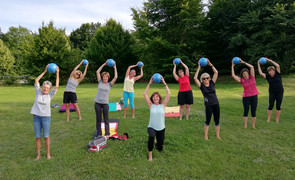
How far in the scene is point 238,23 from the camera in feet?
78.7

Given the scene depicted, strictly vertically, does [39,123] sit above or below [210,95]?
below

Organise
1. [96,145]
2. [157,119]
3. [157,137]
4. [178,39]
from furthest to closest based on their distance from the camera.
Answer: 1. [178,39]
2. [96,145]
3. [157,137]
4. [157,119]

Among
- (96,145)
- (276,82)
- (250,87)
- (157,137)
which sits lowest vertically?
(96,145)

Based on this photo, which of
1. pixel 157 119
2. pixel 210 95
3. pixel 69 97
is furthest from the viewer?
pixel 69 97

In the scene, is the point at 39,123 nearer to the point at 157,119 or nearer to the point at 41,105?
the point at 41,105

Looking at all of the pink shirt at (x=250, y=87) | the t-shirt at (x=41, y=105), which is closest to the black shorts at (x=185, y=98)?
the pink shirt at (x=250, y=87)

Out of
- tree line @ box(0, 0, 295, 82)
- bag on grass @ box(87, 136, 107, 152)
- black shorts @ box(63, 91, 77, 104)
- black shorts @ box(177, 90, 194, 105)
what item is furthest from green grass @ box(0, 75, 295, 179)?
tree line @ box(0, 0, 295, 82)

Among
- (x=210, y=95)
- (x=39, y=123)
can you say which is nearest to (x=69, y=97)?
(x=39, y=123)

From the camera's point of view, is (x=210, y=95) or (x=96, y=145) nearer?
(x=96, y=145)

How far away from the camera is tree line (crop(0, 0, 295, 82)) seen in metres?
23.1

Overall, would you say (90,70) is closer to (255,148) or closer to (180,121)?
(180,121)

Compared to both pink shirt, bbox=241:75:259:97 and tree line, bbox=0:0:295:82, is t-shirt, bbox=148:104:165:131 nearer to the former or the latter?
pink shirt, bbox=241:75:259:97

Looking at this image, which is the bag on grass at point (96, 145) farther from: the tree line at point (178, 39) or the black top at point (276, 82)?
the tree line at point (178, 39)

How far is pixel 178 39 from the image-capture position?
99.2ft
